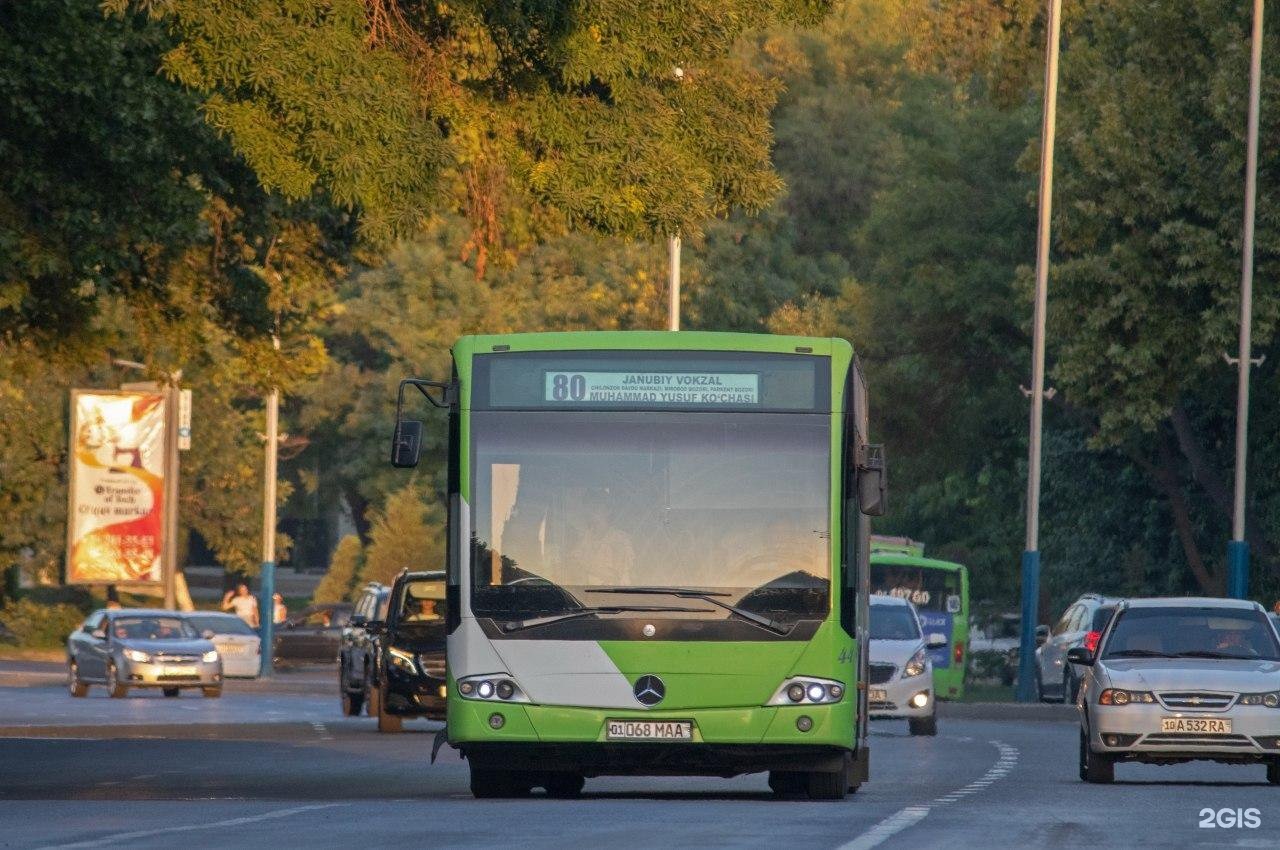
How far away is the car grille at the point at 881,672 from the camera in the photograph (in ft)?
113

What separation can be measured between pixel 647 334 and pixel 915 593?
31931mm

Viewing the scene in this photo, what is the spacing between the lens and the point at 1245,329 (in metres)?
46.5

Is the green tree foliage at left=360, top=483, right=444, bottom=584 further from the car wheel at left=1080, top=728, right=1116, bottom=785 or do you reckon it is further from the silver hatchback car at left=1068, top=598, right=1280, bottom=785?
the car wheel at left=1080, top=728, right=1116, bottom=785

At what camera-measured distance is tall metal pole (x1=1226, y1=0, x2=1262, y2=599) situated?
46500mm

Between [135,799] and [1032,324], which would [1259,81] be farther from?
[135,799]

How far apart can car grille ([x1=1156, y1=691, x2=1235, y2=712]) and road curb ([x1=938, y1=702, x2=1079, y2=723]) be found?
19.8 metres

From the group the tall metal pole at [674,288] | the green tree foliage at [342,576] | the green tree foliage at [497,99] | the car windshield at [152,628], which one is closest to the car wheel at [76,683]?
the car windshield at [152,628]

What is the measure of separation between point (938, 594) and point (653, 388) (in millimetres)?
32217

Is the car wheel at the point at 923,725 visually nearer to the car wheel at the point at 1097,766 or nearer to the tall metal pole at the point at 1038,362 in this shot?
the car wheel at the point at 1097,766

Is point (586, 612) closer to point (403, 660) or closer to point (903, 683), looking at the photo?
point (403, 660)

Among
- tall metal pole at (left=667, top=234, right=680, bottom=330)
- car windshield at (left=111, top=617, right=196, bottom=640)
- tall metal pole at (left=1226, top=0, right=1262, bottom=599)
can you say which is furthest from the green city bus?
car windshield at (left=111, top=617, right=196, bottom=640)

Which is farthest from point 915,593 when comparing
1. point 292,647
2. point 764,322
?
point 764,322

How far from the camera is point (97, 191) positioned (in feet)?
76.6

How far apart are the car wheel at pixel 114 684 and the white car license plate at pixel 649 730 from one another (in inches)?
1150
